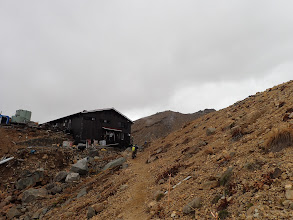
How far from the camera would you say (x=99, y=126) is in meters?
41.5

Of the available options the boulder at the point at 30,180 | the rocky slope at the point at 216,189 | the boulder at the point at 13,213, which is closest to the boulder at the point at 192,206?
the rocky slope at the point at 216,189

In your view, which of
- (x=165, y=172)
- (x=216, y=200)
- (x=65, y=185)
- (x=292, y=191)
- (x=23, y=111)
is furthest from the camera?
(x=23, y=111)

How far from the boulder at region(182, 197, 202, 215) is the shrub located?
12.9 ft

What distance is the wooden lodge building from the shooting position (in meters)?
39.3

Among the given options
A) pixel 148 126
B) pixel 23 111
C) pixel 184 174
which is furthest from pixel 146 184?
pixel 148 126

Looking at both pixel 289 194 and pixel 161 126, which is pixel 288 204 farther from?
pixel 161 126

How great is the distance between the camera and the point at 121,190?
1322 cm

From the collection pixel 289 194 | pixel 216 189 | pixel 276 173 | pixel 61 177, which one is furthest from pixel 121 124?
pixel 289 194

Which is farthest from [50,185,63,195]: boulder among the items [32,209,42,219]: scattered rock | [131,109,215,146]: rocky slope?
[131,109,215,146]: rocky slope

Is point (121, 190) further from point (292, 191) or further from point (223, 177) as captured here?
point (292, 191)

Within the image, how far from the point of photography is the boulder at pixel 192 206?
7.34 metres

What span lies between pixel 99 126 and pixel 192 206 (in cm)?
3622

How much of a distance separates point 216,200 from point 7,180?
24133 mm

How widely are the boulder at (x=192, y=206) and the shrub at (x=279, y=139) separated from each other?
3.95 m
